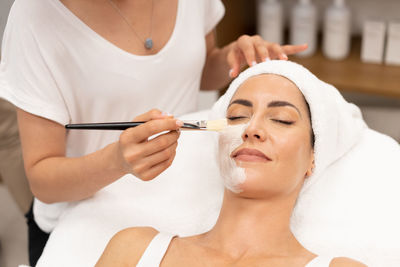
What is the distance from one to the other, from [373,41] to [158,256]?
1372mm

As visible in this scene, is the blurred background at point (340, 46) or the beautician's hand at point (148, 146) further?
the blurred background at point (340, 46)

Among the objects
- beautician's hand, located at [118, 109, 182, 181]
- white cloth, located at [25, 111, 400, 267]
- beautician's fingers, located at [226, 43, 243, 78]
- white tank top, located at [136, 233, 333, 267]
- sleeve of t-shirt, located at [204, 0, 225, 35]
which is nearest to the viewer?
beautician's hand, located at [118, 109, 182, 181]

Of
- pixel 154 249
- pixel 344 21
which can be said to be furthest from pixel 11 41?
pixel 344 21

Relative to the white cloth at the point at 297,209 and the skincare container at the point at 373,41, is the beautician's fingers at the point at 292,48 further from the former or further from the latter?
the skincare container at the point at 373,41

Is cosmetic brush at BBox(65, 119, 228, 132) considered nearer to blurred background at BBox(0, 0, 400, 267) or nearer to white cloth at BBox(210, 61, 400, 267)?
white cloth at BBox(210, 61, 400, 267)

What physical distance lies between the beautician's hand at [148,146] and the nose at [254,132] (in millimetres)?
182

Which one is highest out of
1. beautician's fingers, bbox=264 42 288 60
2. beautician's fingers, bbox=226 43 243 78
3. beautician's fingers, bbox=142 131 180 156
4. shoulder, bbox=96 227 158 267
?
beautician's fingers, bbox=264 42 288 60

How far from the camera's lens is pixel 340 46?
1925 mm

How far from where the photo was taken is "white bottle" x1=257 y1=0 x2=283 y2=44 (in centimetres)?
194

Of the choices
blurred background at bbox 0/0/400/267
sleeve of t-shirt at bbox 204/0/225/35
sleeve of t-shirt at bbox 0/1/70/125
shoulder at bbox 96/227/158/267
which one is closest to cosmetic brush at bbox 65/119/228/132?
sleeve of t-shirt at bbox 0/1/70/125

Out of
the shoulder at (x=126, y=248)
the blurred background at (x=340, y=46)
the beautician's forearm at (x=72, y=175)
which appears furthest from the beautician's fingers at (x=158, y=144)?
the blurred background at (x=340, y=46)

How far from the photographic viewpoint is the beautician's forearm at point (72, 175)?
92 cm

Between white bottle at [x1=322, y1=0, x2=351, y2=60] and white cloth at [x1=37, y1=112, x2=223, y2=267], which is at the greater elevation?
white bottle at [x1=322, y1=0, x2=351, y2=60]

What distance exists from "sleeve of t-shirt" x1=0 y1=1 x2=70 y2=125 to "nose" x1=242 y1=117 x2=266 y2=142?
1.35 feet
